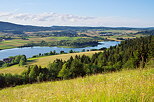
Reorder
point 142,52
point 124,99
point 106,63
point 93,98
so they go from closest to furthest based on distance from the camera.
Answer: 1. point 124,99
2. point 93,98
3. point 142,52
4. point 106,63

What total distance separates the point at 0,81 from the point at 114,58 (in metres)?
56.7

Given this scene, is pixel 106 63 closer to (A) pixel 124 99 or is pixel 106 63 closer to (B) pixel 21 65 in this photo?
(B) pixel 21 65

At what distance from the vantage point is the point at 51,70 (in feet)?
237

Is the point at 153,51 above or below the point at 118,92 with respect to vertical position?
below

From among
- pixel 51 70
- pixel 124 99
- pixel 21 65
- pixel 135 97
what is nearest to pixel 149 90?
pixel 135 97

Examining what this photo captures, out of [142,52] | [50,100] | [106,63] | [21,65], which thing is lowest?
[21,65]

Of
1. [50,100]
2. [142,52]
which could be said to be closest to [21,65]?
[142,52]

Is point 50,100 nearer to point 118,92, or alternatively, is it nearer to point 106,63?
point 118,92

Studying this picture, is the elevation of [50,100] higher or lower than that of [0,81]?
higher

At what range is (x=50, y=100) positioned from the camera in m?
6.45

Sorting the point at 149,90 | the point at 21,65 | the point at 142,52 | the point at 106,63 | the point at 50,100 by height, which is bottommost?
the point at 21,65

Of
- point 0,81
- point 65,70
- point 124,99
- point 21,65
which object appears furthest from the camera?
point 21,65

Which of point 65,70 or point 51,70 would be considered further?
point 51,70

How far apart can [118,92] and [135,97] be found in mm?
601
